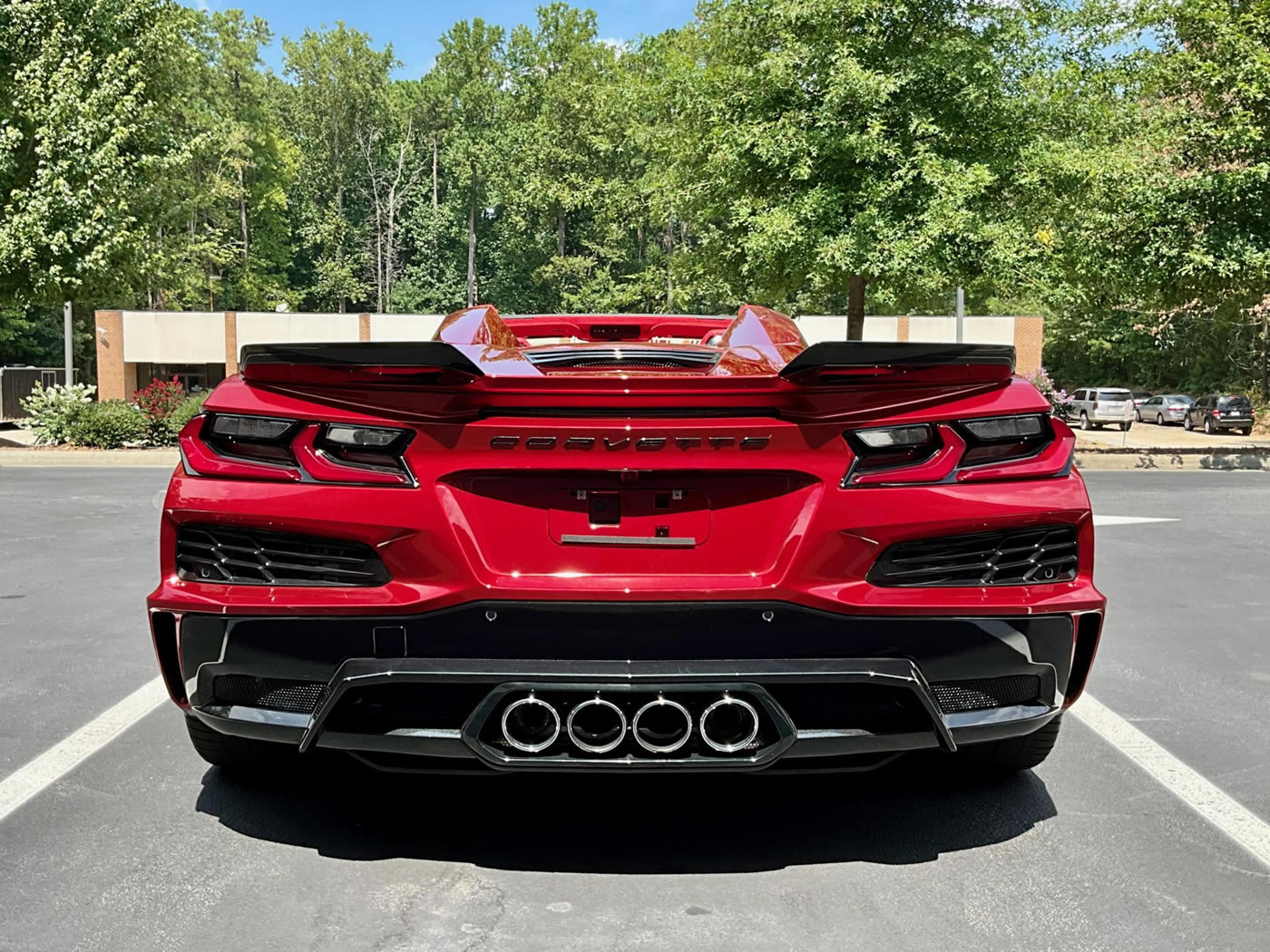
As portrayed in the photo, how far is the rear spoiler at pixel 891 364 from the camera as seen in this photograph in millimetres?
2965

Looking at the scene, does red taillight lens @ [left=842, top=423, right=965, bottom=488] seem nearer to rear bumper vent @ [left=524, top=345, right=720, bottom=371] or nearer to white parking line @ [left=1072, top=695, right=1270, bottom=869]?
rear bumper vent @ [left=524, top=345, right=720, bottom=371]

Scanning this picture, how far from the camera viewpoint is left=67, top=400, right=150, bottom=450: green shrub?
2281cm

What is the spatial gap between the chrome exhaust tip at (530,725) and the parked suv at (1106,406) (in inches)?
1606

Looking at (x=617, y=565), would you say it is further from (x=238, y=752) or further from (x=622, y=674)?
(x=238, y=752)

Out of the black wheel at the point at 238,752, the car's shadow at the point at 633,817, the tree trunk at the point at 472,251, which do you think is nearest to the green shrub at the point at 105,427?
the car's shadow at the point at 633,817

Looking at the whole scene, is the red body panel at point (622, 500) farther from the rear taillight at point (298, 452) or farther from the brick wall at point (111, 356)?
the brick wall at point (111, 356)

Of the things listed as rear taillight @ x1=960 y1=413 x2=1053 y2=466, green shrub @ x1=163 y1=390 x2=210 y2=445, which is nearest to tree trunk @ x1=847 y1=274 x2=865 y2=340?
green shrub @ x1=163 y1=390 x2=210 y2=445

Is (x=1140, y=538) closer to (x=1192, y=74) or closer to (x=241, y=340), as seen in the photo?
(x=1192, y=74)

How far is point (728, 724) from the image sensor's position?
9.85 ft

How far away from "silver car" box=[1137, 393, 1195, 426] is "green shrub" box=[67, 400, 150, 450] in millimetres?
36620

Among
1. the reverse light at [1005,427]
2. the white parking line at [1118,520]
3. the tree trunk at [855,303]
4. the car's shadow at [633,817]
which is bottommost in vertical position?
the white parking line at [1118,520]

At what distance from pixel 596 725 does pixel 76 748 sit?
2288mm

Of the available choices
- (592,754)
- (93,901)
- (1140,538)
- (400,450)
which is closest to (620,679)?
(592,754)

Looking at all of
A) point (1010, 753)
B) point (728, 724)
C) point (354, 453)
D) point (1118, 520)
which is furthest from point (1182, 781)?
point (1118, 520)
